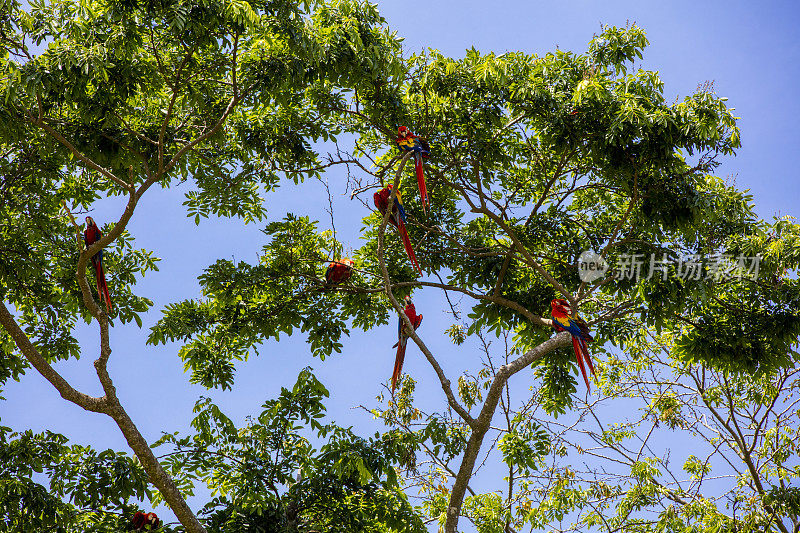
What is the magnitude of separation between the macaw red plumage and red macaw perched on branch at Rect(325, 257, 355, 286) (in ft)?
8.20

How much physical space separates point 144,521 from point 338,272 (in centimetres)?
261

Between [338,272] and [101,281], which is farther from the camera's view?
[338,272]

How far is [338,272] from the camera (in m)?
6.51

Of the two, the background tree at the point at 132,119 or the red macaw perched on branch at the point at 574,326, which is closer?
the background tree at the point at 132,119

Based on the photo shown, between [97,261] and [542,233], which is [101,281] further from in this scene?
[542,233]

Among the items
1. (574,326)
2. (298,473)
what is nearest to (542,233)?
(574,326)

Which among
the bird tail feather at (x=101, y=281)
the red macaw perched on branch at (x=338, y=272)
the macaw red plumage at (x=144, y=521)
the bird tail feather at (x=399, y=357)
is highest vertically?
the red macaw perched on branch at (x=338, y=272)

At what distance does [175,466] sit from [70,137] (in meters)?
2.77

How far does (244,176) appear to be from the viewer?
6605 millimetres

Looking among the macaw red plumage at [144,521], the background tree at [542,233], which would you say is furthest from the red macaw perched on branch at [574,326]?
the macaw red plumage at [144,521]

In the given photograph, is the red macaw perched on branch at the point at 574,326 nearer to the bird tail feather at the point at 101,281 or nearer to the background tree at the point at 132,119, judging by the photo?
the background tree at the point at 132,119

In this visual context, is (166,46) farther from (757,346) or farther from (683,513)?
(683,513)

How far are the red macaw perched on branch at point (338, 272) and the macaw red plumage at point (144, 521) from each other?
98.4 inches

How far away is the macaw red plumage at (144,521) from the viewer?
4.78 meters
